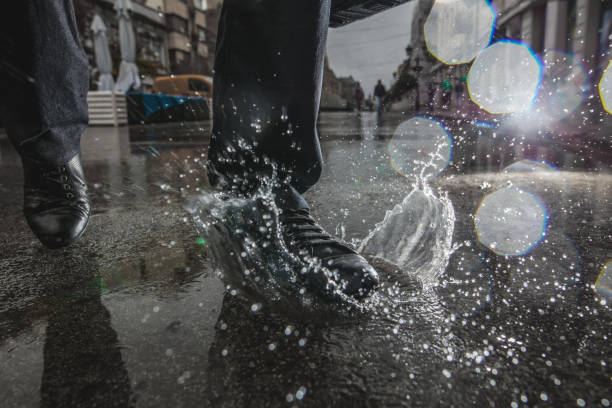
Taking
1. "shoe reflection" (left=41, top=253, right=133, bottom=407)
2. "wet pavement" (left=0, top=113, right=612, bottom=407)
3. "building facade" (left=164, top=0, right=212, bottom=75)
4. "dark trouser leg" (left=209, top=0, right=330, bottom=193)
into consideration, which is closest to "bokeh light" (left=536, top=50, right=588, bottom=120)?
"wet pavement" (left=0, top=113, right=612, bottom=407)

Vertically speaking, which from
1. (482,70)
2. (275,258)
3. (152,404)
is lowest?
(152,404)

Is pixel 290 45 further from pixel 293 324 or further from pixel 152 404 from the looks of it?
pixel 152 404

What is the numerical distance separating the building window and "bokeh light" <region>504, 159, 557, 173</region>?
106ft

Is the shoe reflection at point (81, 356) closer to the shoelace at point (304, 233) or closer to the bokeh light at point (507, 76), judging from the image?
the shoelace at point (304, 233)

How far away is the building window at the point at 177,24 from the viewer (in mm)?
30703

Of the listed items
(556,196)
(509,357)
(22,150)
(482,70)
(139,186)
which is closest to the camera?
(509,357)

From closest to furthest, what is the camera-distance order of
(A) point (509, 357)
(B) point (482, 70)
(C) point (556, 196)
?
(A) point (509, 357) → (C) point (556, 196) → (B) point (482, 70)

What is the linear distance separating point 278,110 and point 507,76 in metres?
21.9

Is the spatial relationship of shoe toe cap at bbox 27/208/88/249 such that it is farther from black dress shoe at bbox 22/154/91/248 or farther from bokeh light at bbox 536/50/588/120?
bokeh light at bbox 536/50/588/120

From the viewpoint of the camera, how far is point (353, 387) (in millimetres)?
677

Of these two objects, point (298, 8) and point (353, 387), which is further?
point (298, 8)

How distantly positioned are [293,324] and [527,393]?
1.44 ft

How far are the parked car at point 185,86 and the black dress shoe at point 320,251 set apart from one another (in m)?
16.7

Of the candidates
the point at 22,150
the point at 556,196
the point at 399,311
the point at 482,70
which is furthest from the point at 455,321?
the point at 482,70
